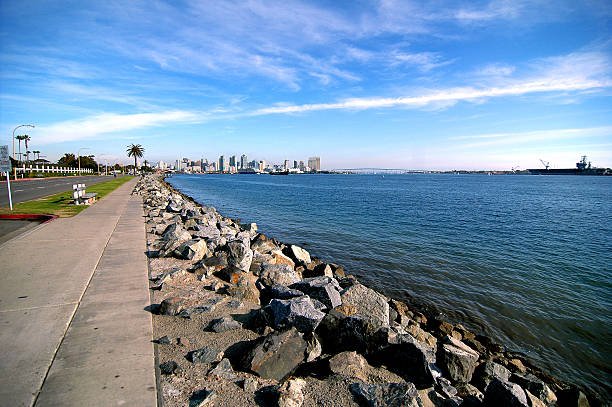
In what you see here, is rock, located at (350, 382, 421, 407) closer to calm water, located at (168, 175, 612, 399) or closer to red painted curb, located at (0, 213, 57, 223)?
calm water, located at (168, 175, 612, 399)

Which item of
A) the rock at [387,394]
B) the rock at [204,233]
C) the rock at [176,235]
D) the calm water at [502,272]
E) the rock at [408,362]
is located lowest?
the calm water at [502,272]

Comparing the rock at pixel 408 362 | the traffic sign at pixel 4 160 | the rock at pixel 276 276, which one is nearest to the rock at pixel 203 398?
the rock at pixel 408 362

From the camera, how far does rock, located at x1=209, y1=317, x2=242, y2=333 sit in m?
4.83

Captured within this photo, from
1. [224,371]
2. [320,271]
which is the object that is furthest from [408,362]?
[320,271]

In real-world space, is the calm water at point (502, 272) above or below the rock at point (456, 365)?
below

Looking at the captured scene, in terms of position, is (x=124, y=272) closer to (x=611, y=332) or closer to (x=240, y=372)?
(x=240, y=372)

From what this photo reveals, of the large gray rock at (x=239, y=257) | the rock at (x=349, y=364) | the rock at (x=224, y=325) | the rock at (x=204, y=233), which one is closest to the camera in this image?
the rock at (x=349, y=364)

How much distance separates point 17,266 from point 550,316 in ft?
47.8

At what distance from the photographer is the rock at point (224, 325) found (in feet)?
15.9

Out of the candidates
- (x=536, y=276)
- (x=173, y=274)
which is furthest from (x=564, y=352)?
(x=173, y=274)

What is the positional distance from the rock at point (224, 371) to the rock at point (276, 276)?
322 centimetres

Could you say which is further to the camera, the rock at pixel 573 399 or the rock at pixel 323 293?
the rock at pixel 323 293

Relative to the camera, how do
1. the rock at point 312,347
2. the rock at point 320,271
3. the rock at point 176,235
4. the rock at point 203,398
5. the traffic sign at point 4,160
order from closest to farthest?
the rock at point 203,398, the rock at point 312,347, the rock at point 176,235, the rock at point 320,271, the traffic sign at point 4,160

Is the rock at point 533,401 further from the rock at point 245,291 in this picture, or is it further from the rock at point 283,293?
the rock at point 245,291
